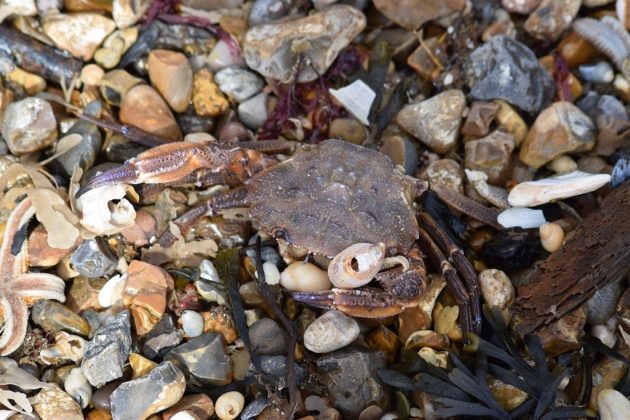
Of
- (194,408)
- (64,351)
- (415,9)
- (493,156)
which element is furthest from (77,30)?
(493,156)

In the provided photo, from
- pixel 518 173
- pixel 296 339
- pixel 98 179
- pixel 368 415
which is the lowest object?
pixel 368 415

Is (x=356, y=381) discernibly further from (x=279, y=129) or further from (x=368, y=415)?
→ (x=279, y=129)

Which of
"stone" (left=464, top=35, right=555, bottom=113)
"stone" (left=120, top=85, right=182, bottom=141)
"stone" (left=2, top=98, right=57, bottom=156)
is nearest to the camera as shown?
"stone" (left=2, top=98, right=57, bottom=156)

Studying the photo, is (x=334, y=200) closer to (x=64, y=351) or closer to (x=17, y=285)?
(x=64, y=351)

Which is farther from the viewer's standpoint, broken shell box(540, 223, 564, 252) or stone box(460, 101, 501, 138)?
stone box(460, 101, 501, 138)

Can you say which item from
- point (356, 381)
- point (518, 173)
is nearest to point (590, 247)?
point (518, 173)

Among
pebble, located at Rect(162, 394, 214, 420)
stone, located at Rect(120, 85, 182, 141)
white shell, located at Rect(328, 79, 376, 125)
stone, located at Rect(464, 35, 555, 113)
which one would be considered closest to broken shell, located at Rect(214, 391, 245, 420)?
pebble, located at Rect(162, 394, 214, 420)

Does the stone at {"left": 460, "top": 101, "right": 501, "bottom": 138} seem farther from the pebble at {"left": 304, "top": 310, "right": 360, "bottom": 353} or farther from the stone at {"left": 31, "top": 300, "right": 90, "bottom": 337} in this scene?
the stone at {"left": 31, "top": 300, "right": 90, "bottom": 337}
